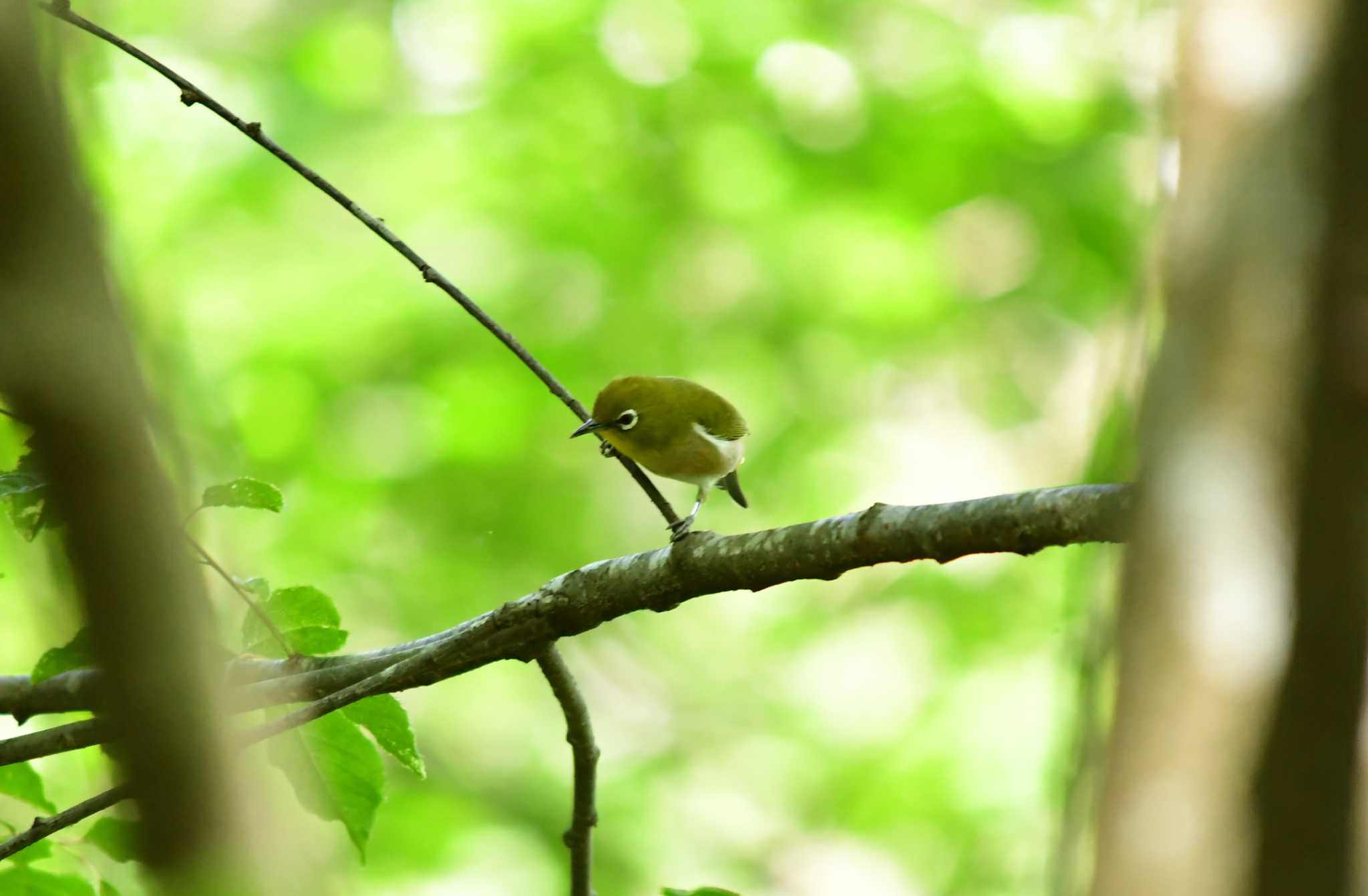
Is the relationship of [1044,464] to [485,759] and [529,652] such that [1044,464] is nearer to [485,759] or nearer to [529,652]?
[485,759]

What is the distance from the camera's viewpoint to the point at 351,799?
9.04ft

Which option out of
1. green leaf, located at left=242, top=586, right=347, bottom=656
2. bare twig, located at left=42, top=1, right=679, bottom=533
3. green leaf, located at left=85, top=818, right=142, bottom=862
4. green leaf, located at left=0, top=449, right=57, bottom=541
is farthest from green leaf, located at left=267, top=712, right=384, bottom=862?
bare twig, located at left=42, top=1, right=679, bottom=533

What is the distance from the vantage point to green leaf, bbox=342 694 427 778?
2.75 meters

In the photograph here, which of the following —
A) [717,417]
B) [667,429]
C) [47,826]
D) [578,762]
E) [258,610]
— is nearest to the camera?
[47,826]

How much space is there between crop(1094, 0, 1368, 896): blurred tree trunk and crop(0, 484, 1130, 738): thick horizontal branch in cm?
119

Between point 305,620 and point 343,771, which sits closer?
point 343,771

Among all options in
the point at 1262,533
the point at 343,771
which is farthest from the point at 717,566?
the point at 1262,533

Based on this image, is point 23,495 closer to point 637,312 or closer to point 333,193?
point 333,193

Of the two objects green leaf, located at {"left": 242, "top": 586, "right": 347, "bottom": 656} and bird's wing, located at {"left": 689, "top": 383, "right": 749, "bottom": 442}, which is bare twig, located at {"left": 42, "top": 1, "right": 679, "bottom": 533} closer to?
green leaf, located at {"left": 242, "top": 586, "right": 347, "bottom": 656}

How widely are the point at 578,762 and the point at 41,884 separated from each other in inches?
52.1

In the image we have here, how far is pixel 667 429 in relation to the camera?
554cm

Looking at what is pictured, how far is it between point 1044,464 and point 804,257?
269 cm

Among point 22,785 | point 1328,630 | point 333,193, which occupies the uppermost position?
Result: point 333,193

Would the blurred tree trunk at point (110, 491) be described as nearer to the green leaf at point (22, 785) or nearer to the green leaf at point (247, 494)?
the green leaf at point (247, 494)
